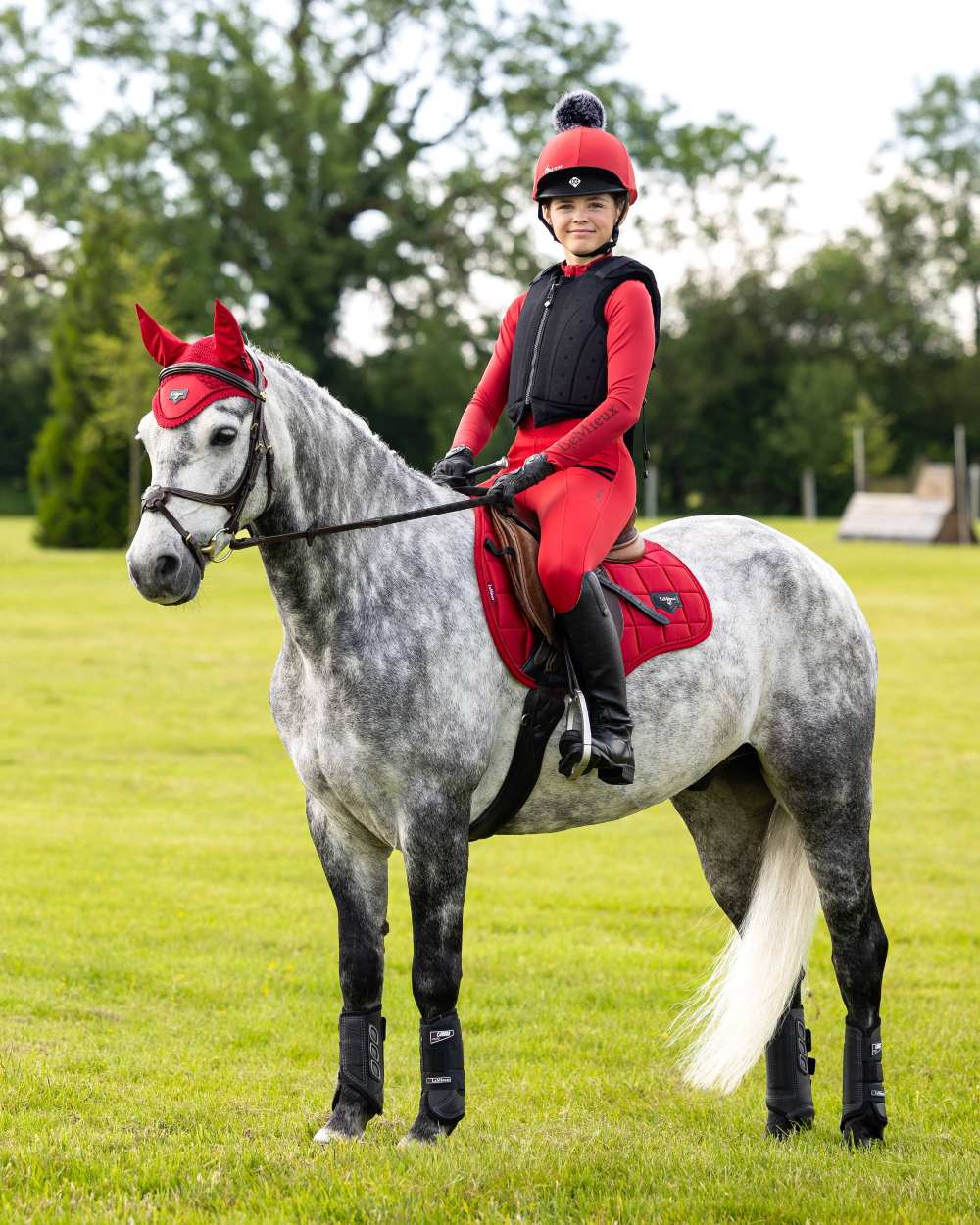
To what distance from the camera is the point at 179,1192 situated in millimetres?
3938

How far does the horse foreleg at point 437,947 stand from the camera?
4.10 meters

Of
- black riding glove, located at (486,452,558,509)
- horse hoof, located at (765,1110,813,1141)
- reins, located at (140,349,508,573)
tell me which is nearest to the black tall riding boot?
black riding glove, located at (486,452,558,509)

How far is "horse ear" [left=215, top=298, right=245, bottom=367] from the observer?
12.4 ft

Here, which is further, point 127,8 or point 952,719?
point 127,8

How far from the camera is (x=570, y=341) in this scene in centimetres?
441

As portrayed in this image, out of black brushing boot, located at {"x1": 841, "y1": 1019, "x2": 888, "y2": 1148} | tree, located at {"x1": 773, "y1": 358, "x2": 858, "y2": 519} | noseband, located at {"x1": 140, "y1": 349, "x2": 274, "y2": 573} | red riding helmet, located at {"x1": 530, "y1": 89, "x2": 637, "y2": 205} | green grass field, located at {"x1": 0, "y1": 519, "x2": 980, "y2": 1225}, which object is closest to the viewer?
noseband, located at {"x1": 140, "y1": 349, "x2": 274, "y2": 573}

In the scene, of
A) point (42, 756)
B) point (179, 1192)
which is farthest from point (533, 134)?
point (179, 1192)

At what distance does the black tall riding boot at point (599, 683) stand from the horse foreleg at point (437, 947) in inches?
17.0

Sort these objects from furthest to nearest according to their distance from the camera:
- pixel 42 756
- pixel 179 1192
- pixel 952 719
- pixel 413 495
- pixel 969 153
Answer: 1. pixel 969 153
2. pixel 952 719
3. pixel 42 756
4. pixel 413 495
5. pixel 179 1192

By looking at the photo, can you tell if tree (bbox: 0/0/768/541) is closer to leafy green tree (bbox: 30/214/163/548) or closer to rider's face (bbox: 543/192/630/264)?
leafy green tree (bbox: 30/214/163/548)

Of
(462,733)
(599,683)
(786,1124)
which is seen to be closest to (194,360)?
(462,733)

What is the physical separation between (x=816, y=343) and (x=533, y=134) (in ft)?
53.1

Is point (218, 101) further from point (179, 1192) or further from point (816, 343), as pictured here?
point (179, 1192)

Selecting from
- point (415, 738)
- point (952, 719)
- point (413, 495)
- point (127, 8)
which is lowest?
point (952, 719)
